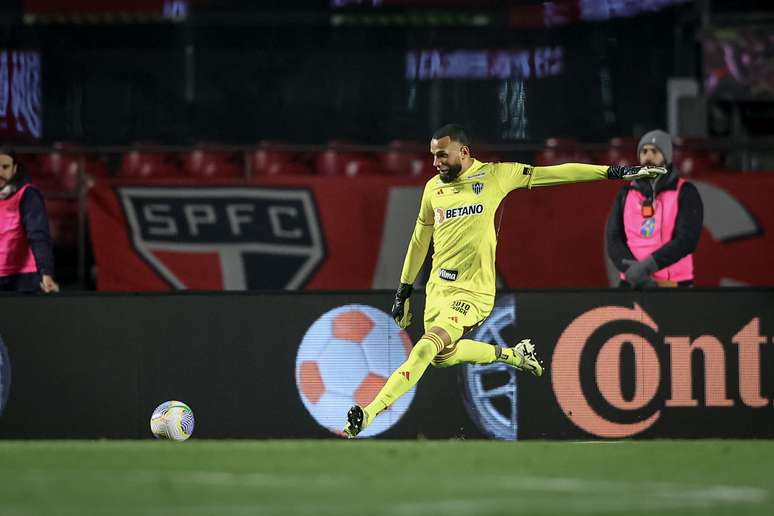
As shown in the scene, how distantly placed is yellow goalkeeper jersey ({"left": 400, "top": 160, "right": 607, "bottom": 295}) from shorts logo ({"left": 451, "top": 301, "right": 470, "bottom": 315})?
0.10 m

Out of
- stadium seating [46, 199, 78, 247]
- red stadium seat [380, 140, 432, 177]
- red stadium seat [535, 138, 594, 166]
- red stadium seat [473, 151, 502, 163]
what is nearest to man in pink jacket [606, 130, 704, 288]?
red stadium seat [473, 151, 502, 163]

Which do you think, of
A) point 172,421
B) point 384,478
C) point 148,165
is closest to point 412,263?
point 172,421

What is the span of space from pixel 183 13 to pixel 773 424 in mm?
8844

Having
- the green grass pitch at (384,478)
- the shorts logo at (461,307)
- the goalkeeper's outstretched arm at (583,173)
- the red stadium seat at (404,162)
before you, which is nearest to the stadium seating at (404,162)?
the red stadium seat at (404,162)

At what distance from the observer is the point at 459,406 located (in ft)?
32.6

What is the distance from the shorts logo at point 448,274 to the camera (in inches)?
373

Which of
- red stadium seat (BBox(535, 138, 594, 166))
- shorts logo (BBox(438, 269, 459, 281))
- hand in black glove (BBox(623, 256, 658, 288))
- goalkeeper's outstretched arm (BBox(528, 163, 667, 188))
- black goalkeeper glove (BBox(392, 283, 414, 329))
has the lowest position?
black goalkeeper glove (BBox(392, 283, 414, 329))

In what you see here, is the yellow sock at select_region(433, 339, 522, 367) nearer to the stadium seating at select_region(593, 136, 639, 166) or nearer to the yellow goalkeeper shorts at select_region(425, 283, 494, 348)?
the yellow goalkeeper shorts at select_region(425, 283, 494, 348)

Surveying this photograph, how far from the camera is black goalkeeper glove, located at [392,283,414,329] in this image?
951 centimetres

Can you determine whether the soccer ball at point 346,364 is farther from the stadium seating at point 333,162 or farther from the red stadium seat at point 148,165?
the red stadium seat at point 148,165

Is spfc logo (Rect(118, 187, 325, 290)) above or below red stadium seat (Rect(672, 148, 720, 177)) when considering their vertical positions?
below

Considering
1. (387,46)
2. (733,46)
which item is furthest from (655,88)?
(387,46)

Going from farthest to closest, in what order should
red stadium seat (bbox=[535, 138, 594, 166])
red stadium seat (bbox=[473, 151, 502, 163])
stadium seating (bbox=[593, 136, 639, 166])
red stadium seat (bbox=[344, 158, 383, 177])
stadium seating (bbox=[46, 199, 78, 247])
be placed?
red stadium seat (bbox=[344, 158, 383, 177]) < red stadium seat (bbox=[535, 138, 594, 166]) < stadium seating (bbox=[593, 136, 639, 166]) < red stadium seat (bbox=[473, 151, 502, 163]) < stadium seating (bbox=[46, 199, 78, 247])

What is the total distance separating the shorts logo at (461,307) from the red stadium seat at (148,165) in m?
6.08
